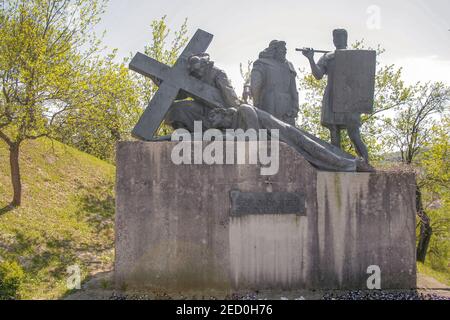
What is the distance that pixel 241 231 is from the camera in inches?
233

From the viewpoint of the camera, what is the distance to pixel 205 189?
19.5 feet

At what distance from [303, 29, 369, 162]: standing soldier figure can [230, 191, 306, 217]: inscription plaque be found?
172cm

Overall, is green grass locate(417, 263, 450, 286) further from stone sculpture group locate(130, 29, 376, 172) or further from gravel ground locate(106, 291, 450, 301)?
stone sculpture group locate(130, 29, 376, 172)

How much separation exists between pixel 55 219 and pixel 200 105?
17.7ft

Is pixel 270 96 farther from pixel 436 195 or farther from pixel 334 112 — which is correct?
pixel 436 195

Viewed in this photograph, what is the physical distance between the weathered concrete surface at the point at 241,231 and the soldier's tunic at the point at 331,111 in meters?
1.26

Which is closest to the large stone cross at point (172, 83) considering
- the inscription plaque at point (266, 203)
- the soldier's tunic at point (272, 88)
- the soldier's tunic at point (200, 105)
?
the soldier's tunic at point (200, 105)

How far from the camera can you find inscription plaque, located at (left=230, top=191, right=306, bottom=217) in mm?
5922

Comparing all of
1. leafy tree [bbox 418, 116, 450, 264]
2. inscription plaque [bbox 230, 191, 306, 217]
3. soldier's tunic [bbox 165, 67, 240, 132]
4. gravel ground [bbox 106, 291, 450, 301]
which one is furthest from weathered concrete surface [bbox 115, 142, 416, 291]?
leafy tree [bbox 418, 116, 450, 264]

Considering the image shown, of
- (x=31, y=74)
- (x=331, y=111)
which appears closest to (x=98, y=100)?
(x=31, y=74)

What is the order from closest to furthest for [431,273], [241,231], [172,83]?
[241,231] < [172,83] < [431,273]

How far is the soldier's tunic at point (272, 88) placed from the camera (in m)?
7.14

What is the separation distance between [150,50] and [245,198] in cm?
931

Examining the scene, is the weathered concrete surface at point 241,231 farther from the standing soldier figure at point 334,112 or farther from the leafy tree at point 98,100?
the leafy tree at point 98,100
